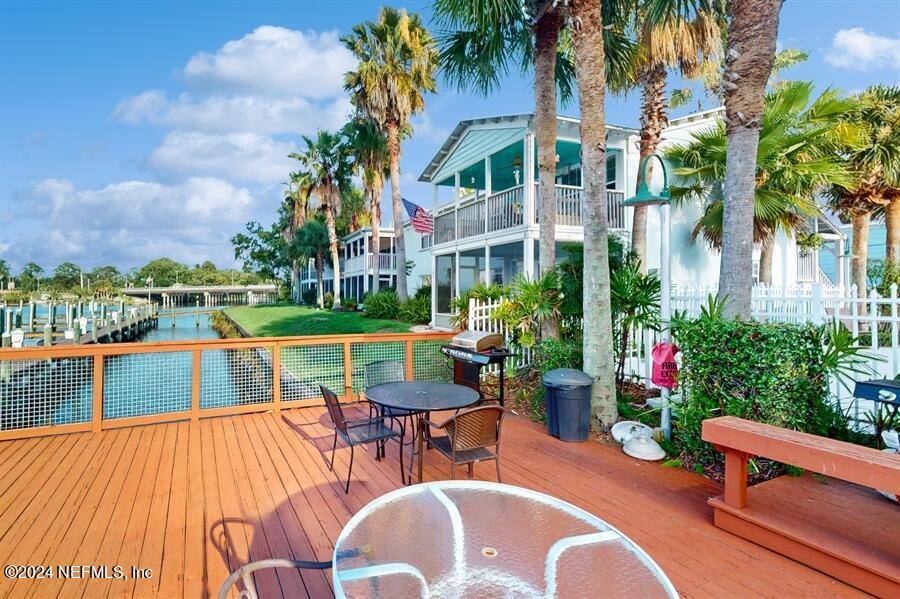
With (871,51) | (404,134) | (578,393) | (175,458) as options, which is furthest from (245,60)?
(871,51)

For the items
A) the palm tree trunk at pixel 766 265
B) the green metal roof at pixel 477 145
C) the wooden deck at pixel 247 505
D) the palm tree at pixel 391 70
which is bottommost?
the wooden deck at pixel 247 505

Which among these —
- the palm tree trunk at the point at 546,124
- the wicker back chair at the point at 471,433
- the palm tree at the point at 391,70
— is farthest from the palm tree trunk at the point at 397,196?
the wicker back chair at the point at 471,433

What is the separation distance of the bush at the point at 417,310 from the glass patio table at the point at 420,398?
1260 cm

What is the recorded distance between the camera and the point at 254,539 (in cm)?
282

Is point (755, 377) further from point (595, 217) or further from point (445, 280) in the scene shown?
point (445, 280)

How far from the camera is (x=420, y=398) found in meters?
3.85

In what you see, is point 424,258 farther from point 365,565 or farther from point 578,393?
point 365,565

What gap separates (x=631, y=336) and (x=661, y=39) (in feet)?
23.2

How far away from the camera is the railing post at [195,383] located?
5496 mm

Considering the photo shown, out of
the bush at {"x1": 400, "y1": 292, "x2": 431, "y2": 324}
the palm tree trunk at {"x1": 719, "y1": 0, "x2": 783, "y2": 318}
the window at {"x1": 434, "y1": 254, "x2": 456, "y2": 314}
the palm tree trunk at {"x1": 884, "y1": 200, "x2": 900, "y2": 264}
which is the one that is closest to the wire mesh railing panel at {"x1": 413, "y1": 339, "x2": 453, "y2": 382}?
the palm tree trunk at {"x1": 719, "y1": 0, "x2": 783, "y2": 318}

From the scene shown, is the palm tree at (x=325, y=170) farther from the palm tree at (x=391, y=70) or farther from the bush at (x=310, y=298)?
the bush at (x=310, y=298)

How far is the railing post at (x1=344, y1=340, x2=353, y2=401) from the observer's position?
20.9 feet

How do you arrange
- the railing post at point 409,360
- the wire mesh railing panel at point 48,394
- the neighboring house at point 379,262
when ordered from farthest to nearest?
the neighboring house at point 379,262
the railing post at point 409,360
the wire mesh railing panel at point 48,394

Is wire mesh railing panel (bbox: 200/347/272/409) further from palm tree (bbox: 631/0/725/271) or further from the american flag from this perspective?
the american flag
